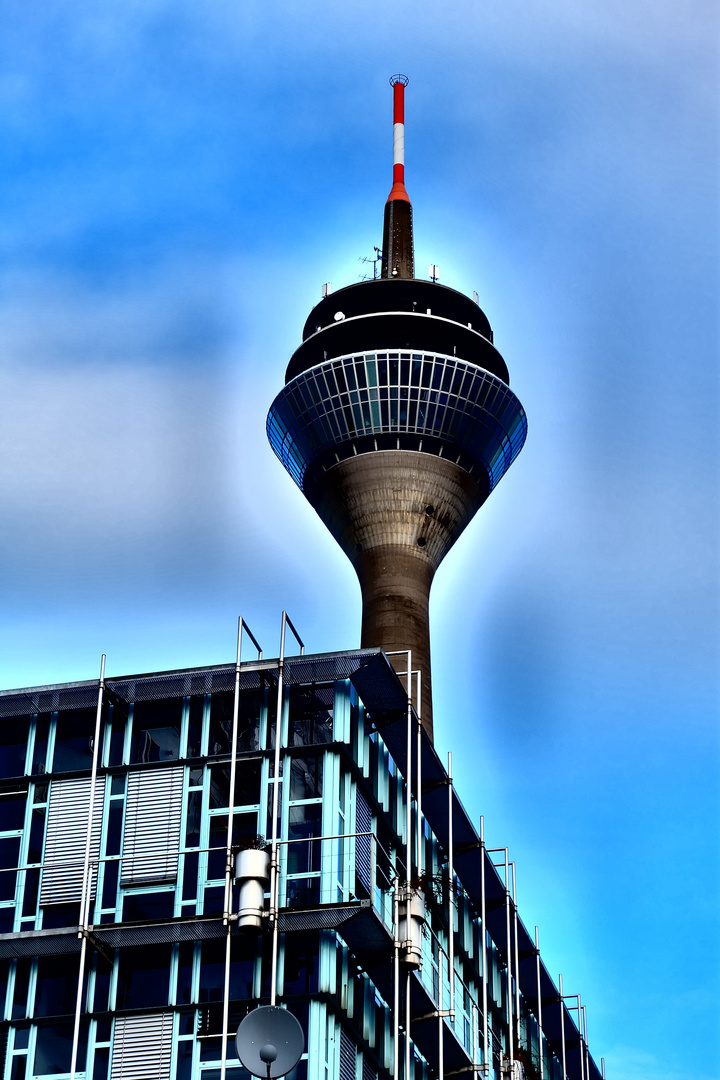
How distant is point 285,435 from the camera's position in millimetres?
115375

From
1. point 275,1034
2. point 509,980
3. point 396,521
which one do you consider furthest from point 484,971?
point 396,521

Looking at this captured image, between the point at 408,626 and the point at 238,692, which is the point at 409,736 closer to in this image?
the point at 238,692

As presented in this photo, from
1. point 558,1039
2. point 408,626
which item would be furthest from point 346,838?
point 408,626

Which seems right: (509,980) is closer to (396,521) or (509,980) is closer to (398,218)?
(396,521)

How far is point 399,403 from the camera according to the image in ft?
359

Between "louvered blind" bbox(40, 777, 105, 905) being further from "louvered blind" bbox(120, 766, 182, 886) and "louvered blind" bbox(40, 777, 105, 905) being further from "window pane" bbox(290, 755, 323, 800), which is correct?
"window pane" bbox(290, 755, 323, 800)

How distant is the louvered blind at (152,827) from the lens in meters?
43.5

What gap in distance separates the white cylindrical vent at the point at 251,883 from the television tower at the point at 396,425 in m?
60.7

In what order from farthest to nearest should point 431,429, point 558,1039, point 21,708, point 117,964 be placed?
point 431,429 → point 558,1039 → point 21,708 → point 117,964

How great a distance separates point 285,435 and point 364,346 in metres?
8.28

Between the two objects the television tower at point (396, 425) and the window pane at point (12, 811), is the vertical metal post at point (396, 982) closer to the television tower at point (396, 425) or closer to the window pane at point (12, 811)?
the window pane at point (12, 811)

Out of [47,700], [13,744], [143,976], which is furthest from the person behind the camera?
[13,744]

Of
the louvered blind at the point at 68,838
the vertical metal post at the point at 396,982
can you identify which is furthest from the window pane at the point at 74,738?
the vertical metal post at the point at 396,982

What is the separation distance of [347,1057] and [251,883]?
4793 millimetres
